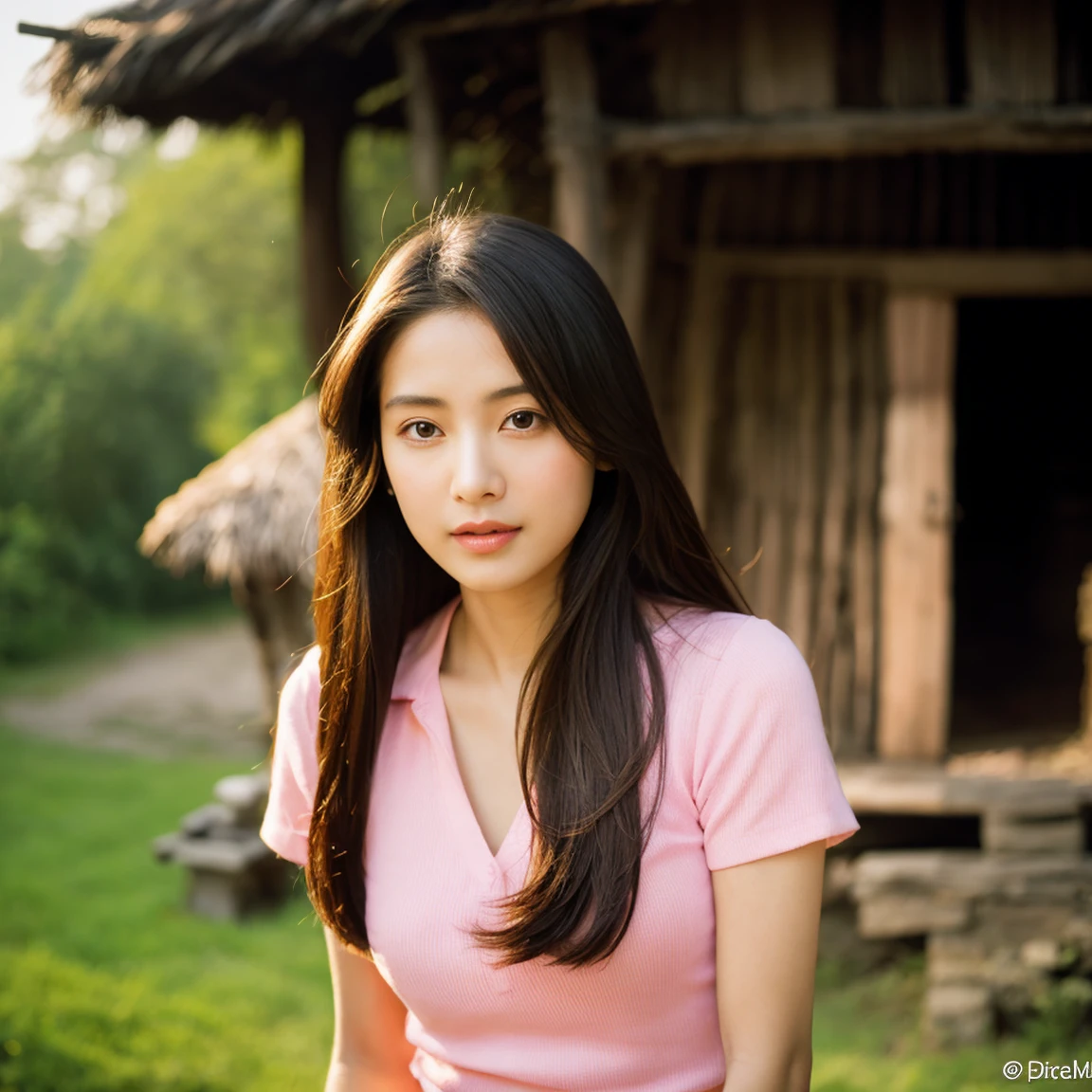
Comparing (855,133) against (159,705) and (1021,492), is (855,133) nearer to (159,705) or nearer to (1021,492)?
(1021,492)

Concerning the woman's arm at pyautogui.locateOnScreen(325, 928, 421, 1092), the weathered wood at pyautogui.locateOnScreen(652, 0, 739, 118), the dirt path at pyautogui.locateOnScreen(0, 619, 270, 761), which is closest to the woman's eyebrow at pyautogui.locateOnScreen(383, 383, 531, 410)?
the woman's arm at pyautogui.locateOnScreen(325, 928, 421, 1092)

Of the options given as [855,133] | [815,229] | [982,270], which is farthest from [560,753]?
[815,229]

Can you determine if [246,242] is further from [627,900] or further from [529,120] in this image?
[627,900]

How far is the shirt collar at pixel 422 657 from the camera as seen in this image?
186 centimetres

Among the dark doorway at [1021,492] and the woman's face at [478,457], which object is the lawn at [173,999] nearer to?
the woman's face at [478,457]

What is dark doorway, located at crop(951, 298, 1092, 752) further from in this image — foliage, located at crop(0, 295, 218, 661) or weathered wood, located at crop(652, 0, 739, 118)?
foliage, located at crop(0, 295, 218, 661)

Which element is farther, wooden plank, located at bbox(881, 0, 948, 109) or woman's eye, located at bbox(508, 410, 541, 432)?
wooden plank, located at bbox(881, 0, 948, 109)

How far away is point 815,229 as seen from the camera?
502 cm

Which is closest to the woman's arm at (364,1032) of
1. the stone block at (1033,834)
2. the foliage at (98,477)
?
the stone block at (1033,834)

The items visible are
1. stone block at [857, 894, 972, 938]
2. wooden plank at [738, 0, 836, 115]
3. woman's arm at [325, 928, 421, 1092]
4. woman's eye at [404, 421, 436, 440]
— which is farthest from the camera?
stone block at [857, 894, 972, 938]

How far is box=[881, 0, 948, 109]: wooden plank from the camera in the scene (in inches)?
151

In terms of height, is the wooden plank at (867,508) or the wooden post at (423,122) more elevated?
the wooden post at (423,122)

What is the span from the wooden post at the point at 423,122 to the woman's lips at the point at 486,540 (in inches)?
106

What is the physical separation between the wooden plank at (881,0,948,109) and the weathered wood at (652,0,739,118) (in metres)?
0.50
